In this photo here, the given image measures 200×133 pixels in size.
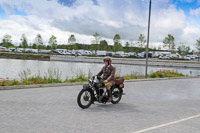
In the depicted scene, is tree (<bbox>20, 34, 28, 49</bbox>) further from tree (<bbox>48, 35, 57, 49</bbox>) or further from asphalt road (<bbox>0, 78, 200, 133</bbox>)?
asphalt road (<bbox>0, 78, 200, 133</bbox>)

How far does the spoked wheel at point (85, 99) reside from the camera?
7252mm

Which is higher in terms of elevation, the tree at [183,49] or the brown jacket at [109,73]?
the tree at [183,49]

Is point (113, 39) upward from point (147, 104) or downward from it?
upward

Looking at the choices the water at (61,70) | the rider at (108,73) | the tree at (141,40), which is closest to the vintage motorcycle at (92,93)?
the rider at (108,73)

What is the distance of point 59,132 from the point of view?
499 cm

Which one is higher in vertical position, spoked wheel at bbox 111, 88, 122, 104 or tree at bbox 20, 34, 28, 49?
tree at bbox 20, 34, 28, 49

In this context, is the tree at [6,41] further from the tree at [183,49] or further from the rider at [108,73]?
the rider at [108,73]

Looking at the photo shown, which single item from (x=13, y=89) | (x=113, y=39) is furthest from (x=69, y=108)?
(x=113, y=39)

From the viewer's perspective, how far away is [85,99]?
7371mm

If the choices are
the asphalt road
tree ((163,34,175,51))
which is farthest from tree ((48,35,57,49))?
the asphalt road

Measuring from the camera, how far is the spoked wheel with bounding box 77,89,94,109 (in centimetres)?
725

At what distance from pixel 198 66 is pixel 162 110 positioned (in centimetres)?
4915

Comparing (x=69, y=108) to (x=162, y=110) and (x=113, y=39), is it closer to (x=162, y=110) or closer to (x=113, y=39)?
(x=162, y=110)

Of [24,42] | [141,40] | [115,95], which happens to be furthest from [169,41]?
[115,95]
